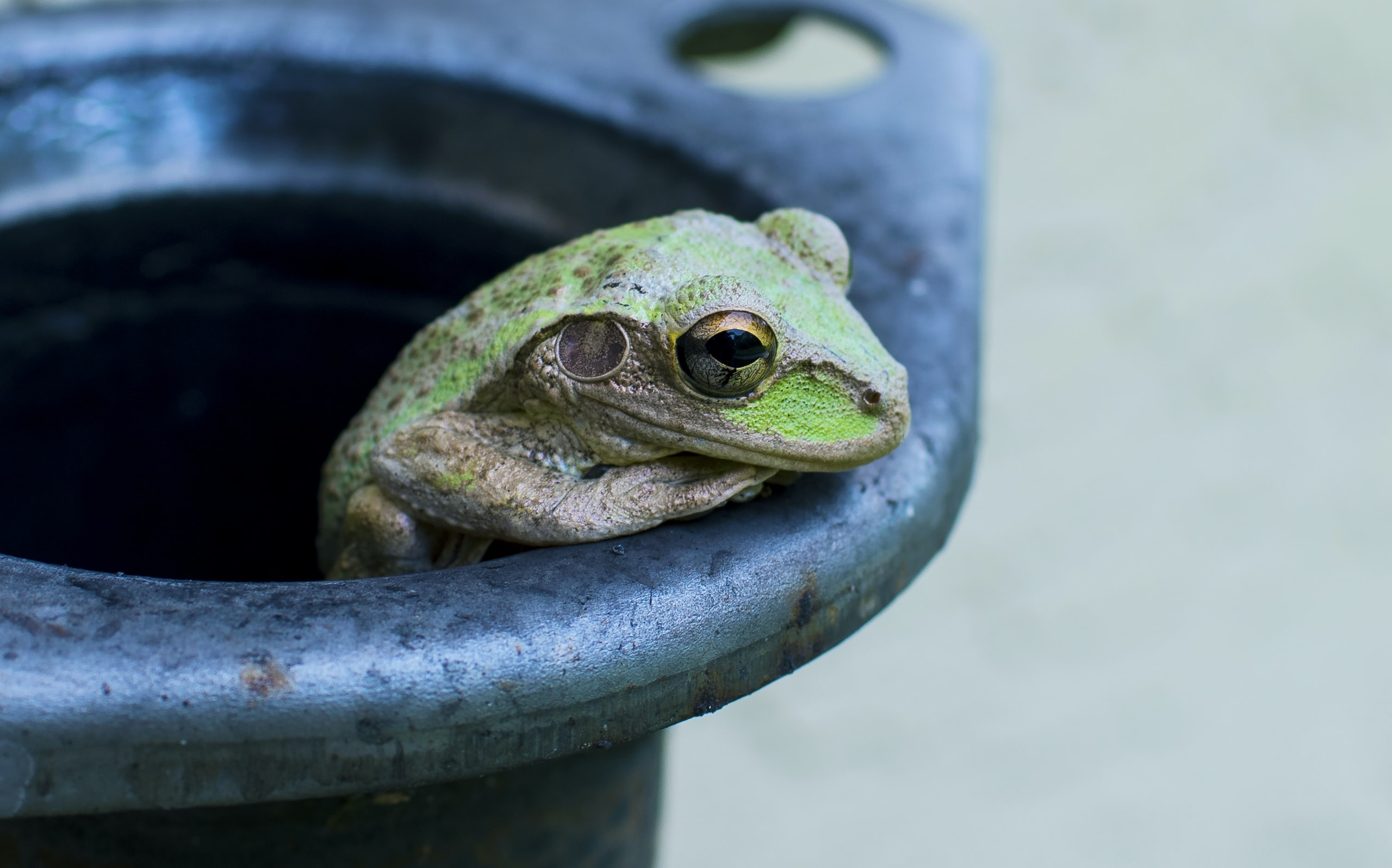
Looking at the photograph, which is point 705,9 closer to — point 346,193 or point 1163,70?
point 346,193

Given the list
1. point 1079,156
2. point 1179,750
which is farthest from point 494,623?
point 1079,156

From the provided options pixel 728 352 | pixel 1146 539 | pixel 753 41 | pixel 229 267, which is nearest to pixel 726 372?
pixel 728 352

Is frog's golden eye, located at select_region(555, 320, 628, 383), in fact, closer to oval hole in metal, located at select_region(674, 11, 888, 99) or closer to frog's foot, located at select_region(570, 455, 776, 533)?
frog's foot, located at select_region(570, 455, 776, 533)

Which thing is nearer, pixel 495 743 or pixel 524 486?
pixel 495 743

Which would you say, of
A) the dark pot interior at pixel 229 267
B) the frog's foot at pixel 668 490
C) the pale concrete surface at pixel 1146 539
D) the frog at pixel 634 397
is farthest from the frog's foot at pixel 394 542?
the pale concrete surface at pixel 1146 539

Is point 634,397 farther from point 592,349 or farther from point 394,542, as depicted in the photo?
point 394,542

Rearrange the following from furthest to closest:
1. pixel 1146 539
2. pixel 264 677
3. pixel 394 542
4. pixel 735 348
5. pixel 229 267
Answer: pixel 1146 539 < pixel 229 267 < pixel 394 542 < pixel 735 348 < pixel 264 677

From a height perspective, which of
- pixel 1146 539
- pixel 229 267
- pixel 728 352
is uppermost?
pixel 728 352
